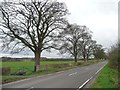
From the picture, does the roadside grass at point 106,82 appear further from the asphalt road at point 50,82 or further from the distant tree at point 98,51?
the distant tree at point 98,51

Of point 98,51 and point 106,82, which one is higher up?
point 98,51

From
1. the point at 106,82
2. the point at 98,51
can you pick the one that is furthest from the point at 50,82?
the point at 98,51

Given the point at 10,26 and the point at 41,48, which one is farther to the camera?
the point at 41,48

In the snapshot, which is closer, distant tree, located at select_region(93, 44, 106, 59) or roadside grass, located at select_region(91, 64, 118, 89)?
roadside grass, located at select_region(91, 64, 118, 89)

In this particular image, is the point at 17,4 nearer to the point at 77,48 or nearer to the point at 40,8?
the point at 40,8

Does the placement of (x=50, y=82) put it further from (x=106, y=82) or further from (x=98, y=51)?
(x=98, y=51)

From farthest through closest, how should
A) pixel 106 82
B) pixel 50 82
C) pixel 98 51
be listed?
pixel 98 51, pixel 50 82, pixel 106 82

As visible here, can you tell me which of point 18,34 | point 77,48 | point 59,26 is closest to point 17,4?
point 18,34

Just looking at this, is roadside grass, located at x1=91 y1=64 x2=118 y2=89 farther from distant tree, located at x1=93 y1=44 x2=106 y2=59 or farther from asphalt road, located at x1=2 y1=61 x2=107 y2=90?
distant tree, located at x1=93 y1=44 x2=106 y2=59

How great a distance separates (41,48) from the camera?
4094 cm

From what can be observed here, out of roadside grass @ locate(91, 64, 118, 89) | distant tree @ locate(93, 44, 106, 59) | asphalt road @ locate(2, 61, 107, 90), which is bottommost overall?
asphalt road @ locate(2, 61, 107, 90)

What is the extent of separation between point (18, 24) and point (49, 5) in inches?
236

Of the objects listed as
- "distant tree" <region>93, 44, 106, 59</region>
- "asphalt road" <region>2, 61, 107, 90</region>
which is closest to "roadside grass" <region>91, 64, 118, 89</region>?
"asphalt road" <region>2, 61, 107, 90</region>

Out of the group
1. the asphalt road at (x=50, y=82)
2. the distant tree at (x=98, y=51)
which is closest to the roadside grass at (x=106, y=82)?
the asphalt road at (x=50, y=82)
